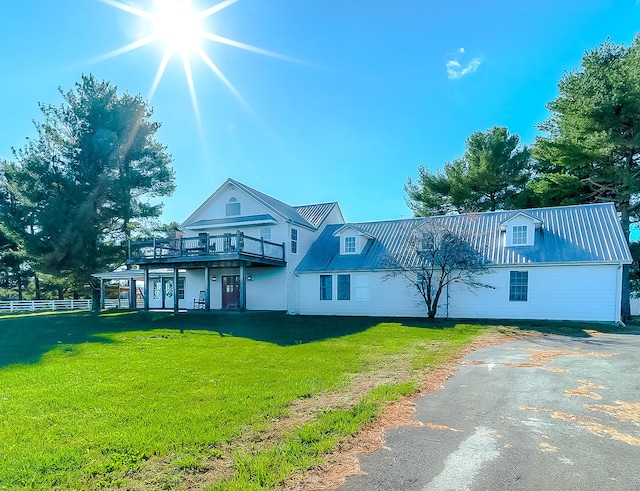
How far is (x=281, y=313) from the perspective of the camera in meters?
20.9

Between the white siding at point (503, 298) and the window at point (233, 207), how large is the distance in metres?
6.52

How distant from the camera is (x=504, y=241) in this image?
18.8m

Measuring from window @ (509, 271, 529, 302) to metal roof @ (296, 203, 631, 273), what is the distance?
0.63 metres

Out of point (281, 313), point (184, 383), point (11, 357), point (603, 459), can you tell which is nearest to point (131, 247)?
point (281, 313)

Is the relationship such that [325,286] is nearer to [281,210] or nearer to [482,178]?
[281,210]

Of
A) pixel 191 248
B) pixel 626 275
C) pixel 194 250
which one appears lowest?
pixel 626 275

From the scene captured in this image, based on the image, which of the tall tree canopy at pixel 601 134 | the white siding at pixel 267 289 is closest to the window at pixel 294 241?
the white siding at pixel 267 289

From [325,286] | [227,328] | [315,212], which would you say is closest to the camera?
[227,328]

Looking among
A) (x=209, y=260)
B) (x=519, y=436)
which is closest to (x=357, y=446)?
(x=519, y=436)

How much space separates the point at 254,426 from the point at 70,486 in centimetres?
191

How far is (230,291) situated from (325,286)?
20.5 feet

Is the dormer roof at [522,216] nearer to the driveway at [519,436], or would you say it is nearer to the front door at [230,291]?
the driveway at [519,436]

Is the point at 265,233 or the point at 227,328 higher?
the point at 265,233

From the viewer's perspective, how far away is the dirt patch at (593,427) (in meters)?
4.23
